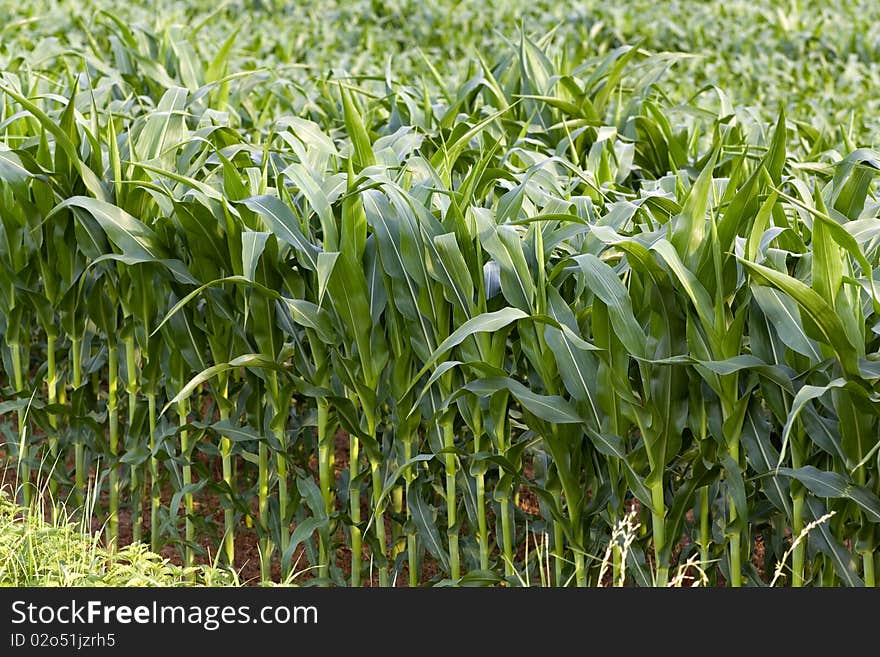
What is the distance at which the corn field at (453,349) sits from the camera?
2.32 m

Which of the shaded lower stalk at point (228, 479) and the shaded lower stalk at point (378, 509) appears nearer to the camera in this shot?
the shaded lower stalk at point (378, 509)

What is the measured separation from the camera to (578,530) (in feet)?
8.34

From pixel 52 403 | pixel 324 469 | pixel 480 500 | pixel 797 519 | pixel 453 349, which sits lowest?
pixel 797 519

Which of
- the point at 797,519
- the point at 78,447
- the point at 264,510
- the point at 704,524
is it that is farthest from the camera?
the point at 78,447

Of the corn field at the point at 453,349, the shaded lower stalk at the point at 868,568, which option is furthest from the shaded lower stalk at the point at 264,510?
the shaded lower stalk at the point at 868,568

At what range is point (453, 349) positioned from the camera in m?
2.56

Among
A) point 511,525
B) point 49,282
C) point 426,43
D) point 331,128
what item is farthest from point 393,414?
point 426,43

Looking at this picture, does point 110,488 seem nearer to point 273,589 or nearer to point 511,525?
point 273,589

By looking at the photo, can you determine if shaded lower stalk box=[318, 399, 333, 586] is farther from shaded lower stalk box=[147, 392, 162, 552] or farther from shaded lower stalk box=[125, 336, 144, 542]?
shaded lower stalk box=[125, 336, 144, 542]

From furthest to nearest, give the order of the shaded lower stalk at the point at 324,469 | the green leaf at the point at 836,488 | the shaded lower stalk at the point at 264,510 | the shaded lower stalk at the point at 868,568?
the shaded lower stalk at the point at 264,510 < the shaded lower stalk at the point at 324,469 < the shaded lower stalk at the point at 868,568 < the green leaf at the point at 836,488

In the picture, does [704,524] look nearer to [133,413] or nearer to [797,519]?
[797,519]

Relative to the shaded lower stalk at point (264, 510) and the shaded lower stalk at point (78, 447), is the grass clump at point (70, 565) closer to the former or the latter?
the shaded lower stalk at point (264, 510)

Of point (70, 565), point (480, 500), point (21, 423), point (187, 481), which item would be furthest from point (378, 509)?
point (21, 423)

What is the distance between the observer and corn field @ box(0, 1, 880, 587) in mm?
2322
